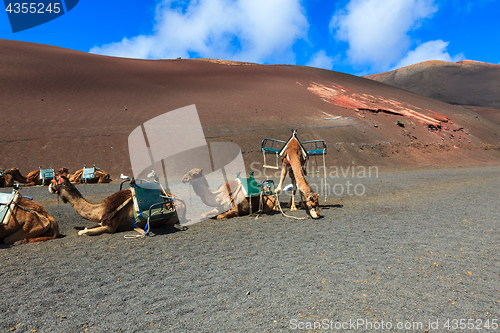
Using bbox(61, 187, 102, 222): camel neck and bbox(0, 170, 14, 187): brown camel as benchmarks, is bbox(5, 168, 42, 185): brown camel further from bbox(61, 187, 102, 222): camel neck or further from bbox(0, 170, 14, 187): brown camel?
bbox(61, 187, 102, 222): camel neck

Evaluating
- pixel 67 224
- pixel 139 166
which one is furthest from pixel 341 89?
pixel 67 224

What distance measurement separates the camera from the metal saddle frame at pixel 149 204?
6801 mm

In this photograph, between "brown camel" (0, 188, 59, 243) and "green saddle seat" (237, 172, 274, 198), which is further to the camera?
"green saddle seat" (237, 172, 274, 198)

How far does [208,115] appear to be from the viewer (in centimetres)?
3269

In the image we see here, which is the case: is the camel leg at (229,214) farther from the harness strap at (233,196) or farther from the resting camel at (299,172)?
the resting camel at (299,172)

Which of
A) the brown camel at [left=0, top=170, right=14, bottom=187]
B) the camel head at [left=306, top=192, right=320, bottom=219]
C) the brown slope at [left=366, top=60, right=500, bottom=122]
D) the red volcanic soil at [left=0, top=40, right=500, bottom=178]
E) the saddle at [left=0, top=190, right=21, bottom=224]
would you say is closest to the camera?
the saddle at [left=0, top=190, right=21, bottom=224]

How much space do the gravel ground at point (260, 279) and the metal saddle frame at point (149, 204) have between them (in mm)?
541

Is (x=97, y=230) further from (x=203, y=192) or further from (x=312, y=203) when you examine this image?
(x=312, y=203)

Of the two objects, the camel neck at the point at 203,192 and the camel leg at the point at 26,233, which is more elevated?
the camel neck at the point at 203,192

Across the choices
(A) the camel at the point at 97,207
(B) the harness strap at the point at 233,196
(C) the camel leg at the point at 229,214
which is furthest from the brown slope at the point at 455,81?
(A) the camel at the point at 97,207

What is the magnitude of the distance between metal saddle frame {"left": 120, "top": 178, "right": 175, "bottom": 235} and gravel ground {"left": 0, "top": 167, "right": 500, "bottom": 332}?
541 millimetres

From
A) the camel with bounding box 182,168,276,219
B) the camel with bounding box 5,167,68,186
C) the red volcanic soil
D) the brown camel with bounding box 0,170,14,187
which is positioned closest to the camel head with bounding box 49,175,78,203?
the camel with bounding box 182,168,276,219

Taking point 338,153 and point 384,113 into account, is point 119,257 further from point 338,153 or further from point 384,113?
point 384,113

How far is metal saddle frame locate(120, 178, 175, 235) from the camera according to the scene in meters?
6.80
